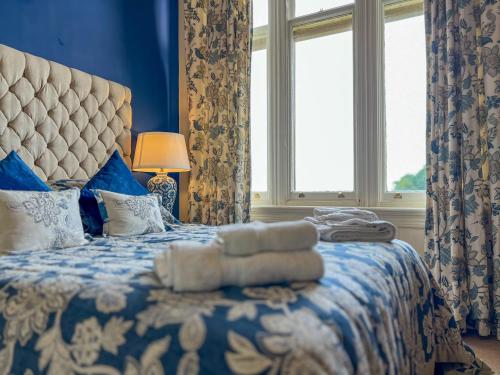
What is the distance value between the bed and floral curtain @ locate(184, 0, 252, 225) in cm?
166

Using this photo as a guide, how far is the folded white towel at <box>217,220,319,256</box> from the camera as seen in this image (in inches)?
36.8

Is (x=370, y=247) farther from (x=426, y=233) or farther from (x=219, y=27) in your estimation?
(x=219, y=27)

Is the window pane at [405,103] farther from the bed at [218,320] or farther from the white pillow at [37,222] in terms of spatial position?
the white pillow at [37,222]

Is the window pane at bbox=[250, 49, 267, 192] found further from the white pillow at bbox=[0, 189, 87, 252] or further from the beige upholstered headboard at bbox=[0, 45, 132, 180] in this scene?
the white pillow at bbox=[0, 189, 87, 252]

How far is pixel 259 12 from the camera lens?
11.7 ft

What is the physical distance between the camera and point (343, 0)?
3.21 m

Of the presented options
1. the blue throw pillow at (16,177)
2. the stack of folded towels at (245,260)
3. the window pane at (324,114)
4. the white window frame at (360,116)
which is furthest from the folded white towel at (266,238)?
the window pane at (324,114)

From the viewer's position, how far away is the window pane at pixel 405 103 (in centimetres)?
290

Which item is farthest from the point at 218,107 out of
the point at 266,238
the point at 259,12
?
the point at 266,238

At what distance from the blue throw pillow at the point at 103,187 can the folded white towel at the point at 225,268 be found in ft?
4.18

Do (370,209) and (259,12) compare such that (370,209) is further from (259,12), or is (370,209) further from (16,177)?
(16,177)

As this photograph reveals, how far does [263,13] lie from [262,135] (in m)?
1.11

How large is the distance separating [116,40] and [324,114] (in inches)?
69.5

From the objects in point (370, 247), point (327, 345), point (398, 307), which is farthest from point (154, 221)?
point (327, 345)
